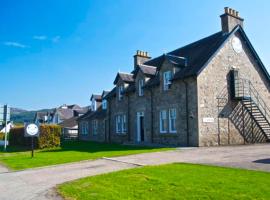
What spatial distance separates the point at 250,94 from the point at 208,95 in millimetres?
5390

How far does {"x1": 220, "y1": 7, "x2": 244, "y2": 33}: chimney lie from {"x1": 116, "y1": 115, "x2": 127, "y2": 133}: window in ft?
44.4

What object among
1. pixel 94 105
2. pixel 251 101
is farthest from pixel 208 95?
pixel 94 105

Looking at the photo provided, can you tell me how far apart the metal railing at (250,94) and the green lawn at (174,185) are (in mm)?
15604

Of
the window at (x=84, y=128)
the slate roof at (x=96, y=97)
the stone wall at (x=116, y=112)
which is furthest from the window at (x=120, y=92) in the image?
the window at (x=84, y=128)

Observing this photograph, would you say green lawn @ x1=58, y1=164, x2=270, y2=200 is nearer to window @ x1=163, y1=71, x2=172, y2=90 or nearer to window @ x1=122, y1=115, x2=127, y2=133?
window @ x1=163, y1=71, x2=172, y2=90

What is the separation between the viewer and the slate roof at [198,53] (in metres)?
23.4

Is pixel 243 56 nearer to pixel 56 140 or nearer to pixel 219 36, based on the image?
pixel 219 36

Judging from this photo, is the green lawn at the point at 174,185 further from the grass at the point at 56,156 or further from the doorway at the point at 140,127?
the doorway at the point at 140,127

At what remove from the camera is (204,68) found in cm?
2302

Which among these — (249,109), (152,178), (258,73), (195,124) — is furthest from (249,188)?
(258,73)

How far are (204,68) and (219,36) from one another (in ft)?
15.3

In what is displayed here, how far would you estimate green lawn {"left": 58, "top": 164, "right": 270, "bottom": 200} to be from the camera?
24.1ft

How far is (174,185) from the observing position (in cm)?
839

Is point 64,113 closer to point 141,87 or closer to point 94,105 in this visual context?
point 94,105
